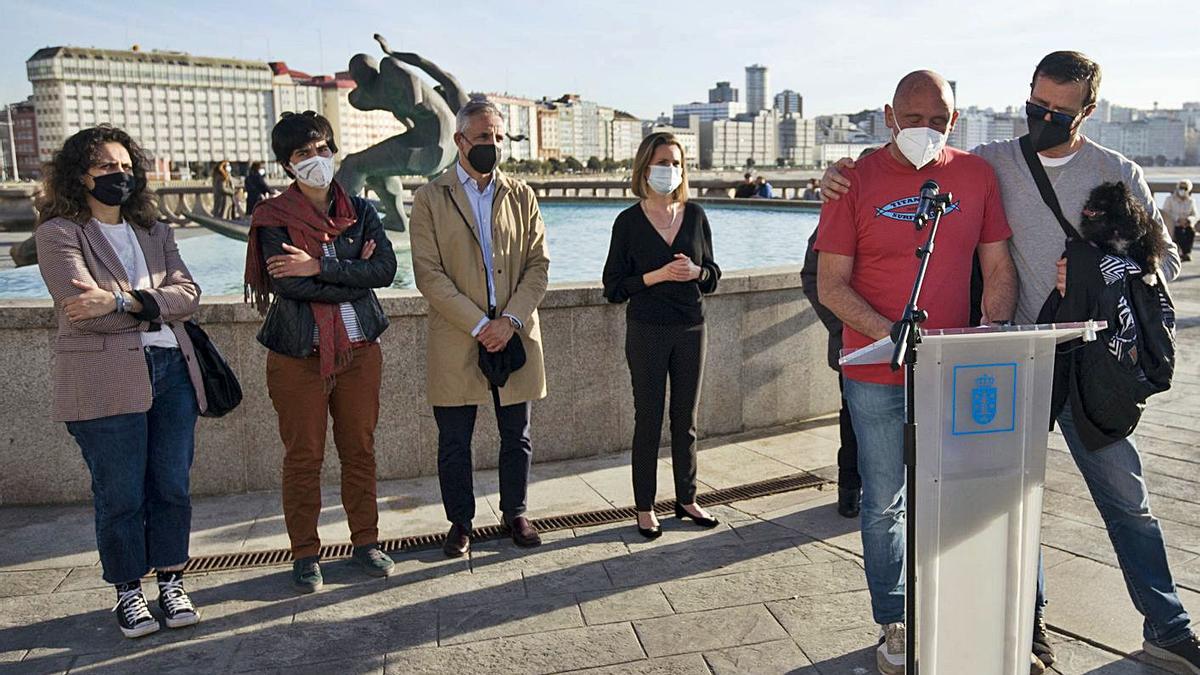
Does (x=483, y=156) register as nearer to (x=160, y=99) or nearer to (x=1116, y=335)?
(x=1116, y=335)

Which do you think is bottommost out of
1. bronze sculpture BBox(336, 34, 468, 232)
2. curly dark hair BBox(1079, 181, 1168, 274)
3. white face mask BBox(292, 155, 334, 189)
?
curly dark hair BBox(1079, 181, 1168, 274)

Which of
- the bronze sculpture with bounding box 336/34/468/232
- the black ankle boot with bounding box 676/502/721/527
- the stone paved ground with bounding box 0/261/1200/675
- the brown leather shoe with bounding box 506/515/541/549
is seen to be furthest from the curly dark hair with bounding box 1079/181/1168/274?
the bronze sculpture with bounding box 336/34/468/232

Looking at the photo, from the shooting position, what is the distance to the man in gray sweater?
324 cm

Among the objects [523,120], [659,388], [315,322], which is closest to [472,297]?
[315,322]

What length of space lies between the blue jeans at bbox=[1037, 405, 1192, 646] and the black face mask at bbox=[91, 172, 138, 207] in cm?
347

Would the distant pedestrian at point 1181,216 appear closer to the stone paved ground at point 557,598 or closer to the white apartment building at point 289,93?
the stone paved ground at point 557,598

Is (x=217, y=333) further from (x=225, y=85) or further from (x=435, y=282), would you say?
(x=225, y=85)

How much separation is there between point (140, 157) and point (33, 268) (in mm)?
11484

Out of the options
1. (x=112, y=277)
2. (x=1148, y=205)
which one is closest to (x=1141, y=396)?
(x=1148, y=205)

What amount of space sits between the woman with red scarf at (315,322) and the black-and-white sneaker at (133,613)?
0.60 m

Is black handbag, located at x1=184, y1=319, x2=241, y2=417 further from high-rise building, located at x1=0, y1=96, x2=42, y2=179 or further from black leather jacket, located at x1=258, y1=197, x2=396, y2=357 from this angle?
high-rise building, located at x1=0, y1=96, x2=42, y2=179

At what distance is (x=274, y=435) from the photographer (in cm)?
549

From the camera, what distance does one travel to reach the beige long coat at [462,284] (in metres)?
4.54

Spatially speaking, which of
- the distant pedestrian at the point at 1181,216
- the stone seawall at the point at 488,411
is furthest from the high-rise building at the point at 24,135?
the stone seawall at the point at 488,411
